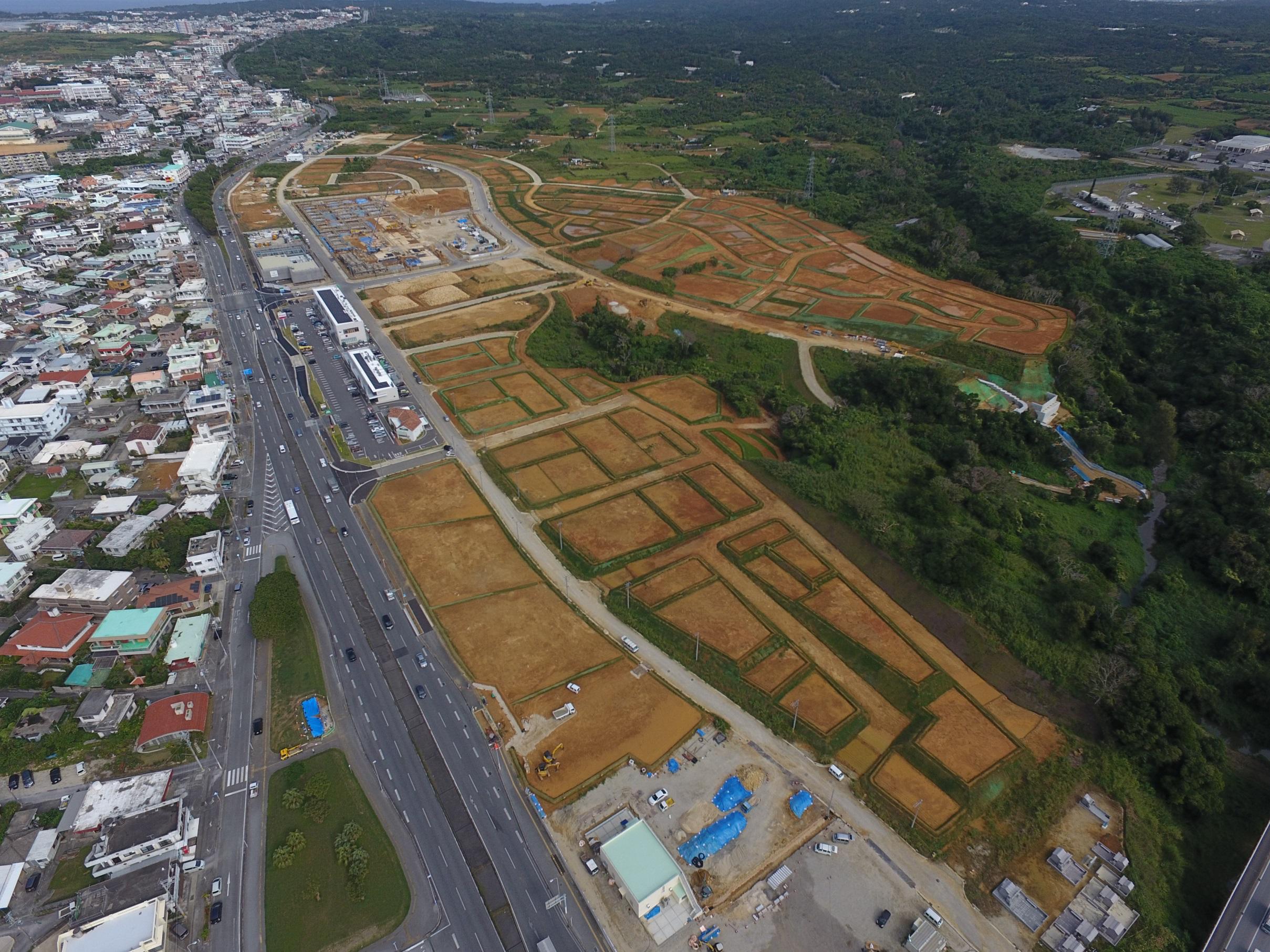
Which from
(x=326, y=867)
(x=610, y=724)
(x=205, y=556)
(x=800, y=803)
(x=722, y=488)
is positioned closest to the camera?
(x=326, y=867)

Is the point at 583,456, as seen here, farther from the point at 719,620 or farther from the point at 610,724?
the point at 610,724

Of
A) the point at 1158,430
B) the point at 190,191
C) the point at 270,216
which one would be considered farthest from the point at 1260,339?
the point at 190,191

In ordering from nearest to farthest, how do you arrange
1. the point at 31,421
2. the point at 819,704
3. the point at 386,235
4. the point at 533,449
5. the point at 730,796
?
1. the point at 730,796
2. the point at 819,704
3. the point at 31,421
4. the point at 533,449
5. the point at 386,235

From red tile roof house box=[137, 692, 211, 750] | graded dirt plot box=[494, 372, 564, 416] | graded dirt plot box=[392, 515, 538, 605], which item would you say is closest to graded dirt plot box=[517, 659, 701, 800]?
graded dirt plot box=[392, 515, 538, 605]

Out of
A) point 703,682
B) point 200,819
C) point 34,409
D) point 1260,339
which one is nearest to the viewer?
point 200,819

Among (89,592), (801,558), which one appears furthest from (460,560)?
(801,558)

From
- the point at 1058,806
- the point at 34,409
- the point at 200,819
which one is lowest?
the point at 1058,806

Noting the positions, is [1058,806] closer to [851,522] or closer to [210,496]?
[851,522]

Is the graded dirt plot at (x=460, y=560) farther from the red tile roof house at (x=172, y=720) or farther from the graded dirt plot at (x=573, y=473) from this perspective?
the red tile roof house at (x=172, y=720)
